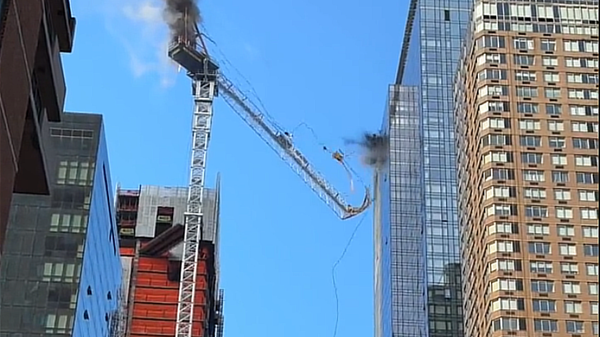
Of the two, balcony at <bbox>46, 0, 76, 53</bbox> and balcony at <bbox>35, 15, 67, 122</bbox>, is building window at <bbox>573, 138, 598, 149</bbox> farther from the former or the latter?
balcony at <bbox>35, 15, 67, 122</bbox>

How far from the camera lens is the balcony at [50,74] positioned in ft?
181

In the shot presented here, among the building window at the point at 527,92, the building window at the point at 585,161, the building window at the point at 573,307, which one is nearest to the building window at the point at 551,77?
the building window at the point at 527,92

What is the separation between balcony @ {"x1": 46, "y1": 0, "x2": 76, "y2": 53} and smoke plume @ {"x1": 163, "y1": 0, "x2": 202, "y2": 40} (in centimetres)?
11212

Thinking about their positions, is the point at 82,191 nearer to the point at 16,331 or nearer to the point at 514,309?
the point at 16,331

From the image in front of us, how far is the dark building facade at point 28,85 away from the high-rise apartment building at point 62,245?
3629 cm

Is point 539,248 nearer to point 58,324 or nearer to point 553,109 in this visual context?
point 553,109

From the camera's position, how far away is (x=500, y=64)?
13625 centimetres

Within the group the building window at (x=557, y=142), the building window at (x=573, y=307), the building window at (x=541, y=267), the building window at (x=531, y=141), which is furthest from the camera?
the building window at (x=531, y=141)

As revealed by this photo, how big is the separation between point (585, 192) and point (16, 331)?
64.3 m

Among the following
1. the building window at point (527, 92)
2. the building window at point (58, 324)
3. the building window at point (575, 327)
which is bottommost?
the building window at point (58, 324)

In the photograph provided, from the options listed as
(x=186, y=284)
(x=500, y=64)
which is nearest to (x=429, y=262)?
(x=186, y=284)

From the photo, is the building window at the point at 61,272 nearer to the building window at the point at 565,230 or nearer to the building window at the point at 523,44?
the building window at the point at 565,230

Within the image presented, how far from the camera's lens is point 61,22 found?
58062 millimetres

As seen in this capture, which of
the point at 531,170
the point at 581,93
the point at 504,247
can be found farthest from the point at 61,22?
the point at 581,93
